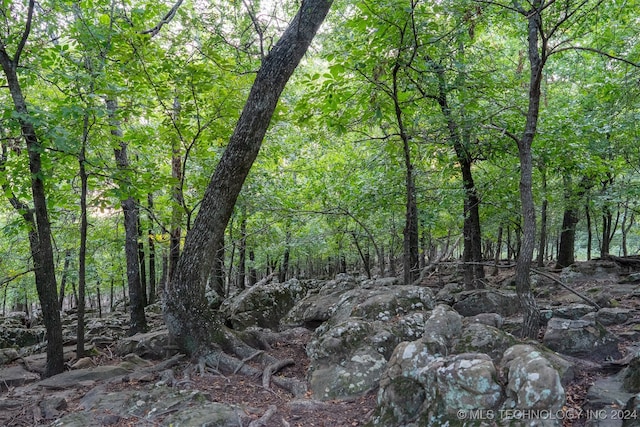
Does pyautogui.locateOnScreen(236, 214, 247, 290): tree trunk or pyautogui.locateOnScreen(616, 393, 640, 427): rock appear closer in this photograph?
pyautogui.locateOnScreen(616, 393, 640, 427): rock

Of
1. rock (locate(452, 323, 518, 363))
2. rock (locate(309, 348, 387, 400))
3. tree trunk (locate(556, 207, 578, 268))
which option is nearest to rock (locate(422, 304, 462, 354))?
rock (locate(452, 323, 518, 363))

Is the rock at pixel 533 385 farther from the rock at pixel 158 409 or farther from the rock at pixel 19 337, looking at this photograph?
the rock at pixel 19 337

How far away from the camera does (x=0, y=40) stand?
6.17 m

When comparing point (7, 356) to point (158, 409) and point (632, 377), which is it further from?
point (632, 377)

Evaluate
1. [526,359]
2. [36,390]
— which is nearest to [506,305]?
[526,359]

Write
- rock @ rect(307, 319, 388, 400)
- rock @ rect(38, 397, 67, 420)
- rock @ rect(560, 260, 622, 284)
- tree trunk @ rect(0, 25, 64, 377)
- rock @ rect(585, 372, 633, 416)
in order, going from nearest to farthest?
rock @ rect(585, 372, 633, 416) < rock @ rect(38, 397, 67, 420) < rock @ rect(307, 319, 388, 400) < tree trunk @ rect(0, 25, 64, 377) < rock @ rect(560, 260, 622, 284)

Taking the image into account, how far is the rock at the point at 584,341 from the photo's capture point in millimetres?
5066

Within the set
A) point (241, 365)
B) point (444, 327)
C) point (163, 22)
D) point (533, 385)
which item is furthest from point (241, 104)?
point (533, 385)

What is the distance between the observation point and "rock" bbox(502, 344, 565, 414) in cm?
331

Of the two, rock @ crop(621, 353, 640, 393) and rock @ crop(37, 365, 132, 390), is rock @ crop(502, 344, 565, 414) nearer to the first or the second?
rock @ crop(621, 353, 640, 393)

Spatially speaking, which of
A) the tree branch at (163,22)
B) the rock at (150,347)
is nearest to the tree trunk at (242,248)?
the rock at (150,347)

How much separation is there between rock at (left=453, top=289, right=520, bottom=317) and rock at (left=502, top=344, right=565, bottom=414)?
4.93 m

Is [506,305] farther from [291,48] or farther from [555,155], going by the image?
[291,48]

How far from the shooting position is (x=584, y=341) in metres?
5.20
